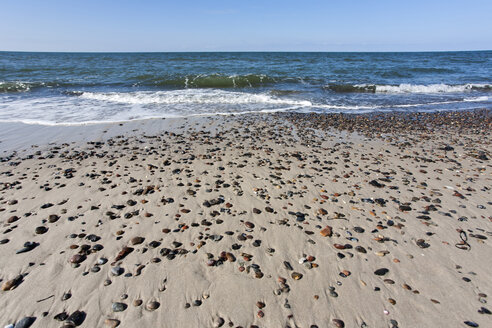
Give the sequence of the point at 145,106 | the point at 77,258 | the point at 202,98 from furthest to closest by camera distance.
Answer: the point at 202,98 < the point at 145,106 < the point at 77,258

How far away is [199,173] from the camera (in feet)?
19.2

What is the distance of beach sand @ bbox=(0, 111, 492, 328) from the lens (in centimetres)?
283

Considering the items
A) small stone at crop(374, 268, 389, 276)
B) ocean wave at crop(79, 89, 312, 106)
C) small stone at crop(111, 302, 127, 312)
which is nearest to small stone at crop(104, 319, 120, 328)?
small stone at crop(111, 302, 127, 312)

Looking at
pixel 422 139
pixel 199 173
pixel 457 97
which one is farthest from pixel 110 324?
pixel 457 97

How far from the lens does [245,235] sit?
154 inches

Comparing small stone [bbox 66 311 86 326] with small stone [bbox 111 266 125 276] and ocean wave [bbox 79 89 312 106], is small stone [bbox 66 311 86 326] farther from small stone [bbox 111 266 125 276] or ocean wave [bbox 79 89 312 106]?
ocean wave [bbox 79 89 312 106]

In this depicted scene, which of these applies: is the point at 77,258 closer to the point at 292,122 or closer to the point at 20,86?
the point at 292,122

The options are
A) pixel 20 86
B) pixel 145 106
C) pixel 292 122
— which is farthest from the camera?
pixel 20 86

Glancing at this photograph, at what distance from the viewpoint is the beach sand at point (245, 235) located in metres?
2.83

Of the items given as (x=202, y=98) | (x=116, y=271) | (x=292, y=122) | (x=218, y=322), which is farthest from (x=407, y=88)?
(x=116, y=271)

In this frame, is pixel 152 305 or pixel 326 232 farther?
pixel 326 232

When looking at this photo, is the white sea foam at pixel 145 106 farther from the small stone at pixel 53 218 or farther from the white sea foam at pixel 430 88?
the small stone at pixel 53 218

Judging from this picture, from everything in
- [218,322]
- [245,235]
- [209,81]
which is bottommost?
[218,322]

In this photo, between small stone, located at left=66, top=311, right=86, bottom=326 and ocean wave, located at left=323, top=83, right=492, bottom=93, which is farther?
ocean wave, located at left=323, top=83, right=492, bottom=93
